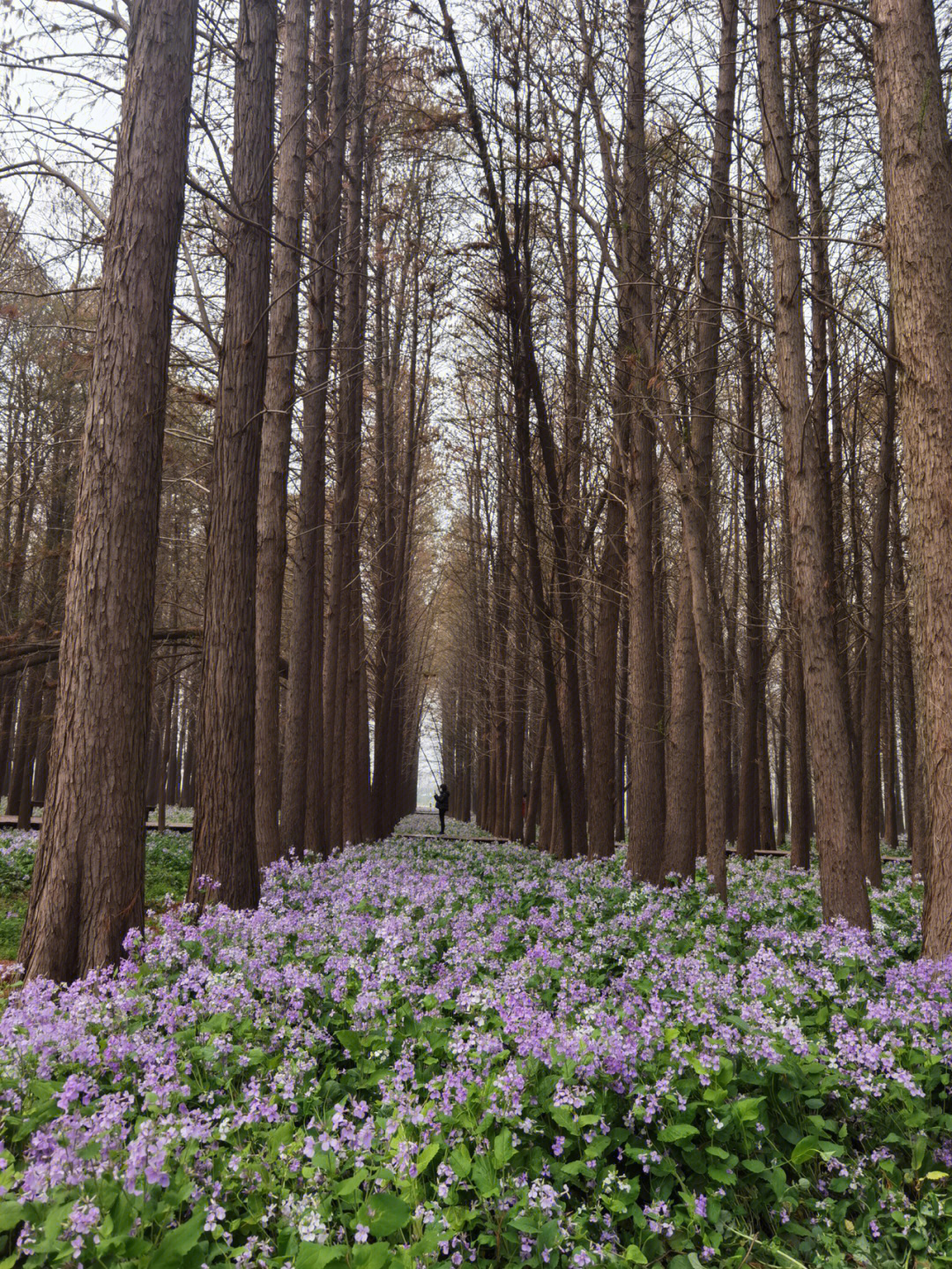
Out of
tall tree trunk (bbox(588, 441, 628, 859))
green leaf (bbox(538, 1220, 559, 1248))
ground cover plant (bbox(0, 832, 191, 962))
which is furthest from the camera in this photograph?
tall tree trunk (bbox(588, 441, 628, 859))

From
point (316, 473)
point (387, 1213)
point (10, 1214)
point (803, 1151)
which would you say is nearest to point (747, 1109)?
point (803, 1151)

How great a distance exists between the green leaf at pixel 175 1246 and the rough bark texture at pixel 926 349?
3986mm

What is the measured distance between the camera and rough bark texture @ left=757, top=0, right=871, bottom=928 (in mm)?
5840

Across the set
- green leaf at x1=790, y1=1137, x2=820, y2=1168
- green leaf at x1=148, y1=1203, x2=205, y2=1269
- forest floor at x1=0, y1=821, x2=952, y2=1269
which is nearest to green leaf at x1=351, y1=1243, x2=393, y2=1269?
forest floor at x1=0, y1=821, x2=952, y2=1269

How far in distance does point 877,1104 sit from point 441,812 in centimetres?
2683

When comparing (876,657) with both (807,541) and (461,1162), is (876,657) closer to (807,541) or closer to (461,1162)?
(807,541)

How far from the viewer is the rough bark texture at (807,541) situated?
5.84 metres

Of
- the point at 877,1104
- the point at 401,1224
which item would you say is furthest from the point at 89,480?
the point at 877,1104

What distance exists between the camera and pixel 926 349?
4.77 metres

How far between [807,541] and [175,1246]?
5.52 metres

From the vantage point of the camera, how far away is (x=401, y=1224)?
91.7 inches

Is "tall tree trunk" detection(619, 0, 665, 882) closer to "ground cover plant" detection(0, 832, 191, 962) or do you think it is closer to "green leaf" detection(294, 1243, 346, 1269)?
"ground cover plant" detection(0, 832, 191, 962)

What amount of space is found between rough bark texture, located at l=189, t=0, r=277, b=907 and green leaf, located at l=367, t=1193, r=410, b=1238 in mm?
3572

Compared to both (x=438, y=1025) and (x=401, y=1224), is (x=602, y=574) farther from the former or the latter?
(x=401, y=1224)
